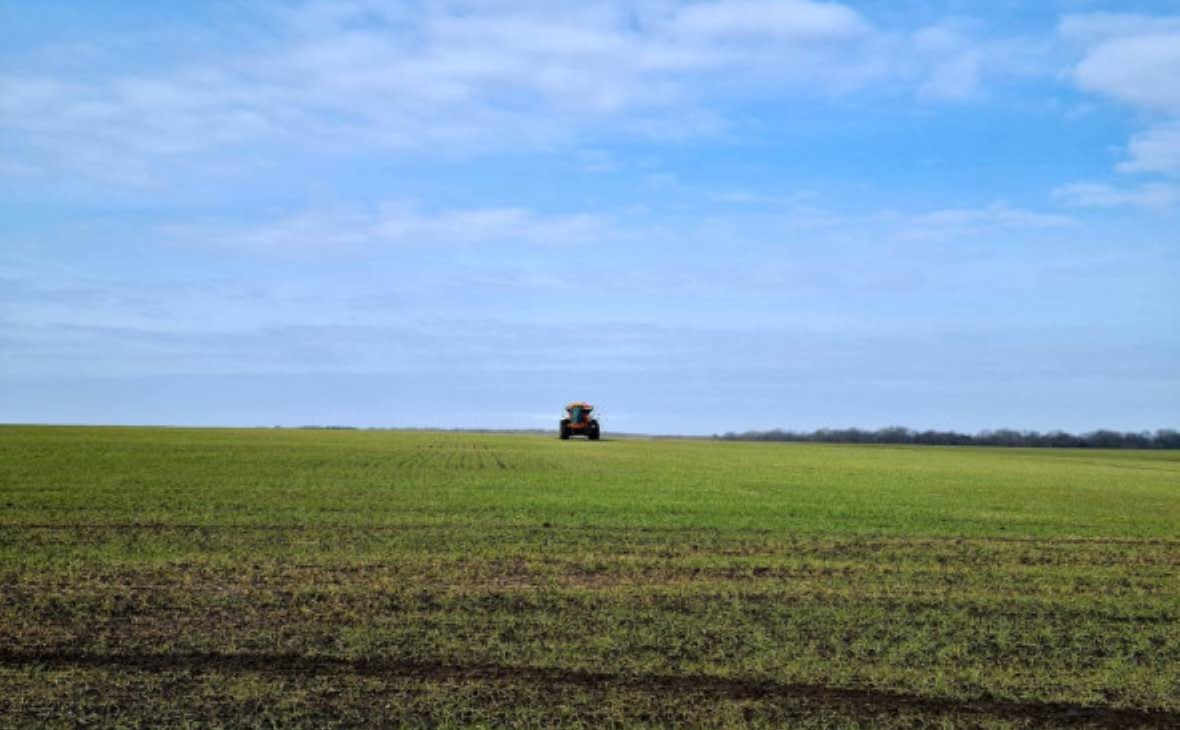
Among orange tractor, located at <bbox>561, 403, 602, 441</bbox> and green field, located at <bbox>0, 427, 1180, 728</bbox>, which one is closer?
green field, located at <bbox>0, 427, 1180, 728</bbox>

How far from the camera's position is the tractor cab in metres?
81.4

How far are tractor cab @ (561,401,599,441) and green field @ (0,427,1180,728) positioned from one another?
182 feet

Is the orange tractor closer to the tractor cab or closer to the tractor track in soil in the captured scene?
the tractor cab

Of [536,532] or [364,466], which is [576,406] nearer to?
[364,466]

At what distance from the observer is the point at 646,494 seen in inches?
1152

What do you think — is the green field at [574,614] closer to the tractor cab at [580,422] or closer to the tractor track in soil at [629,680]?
the tractor track in soil at [629,680]

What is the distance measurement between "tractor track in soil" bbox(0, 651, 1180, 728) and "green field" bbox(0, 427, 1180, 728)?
0.11ft

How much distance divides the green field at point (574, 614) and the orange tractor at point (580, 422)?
5540 cm

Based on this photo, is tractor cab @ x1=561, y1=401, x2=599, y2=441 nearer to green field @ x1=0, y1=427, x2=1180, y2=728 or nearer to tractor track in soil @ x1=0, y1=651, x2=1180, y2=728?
green field @ x1=0, y1=427, x2=1180, y2=728

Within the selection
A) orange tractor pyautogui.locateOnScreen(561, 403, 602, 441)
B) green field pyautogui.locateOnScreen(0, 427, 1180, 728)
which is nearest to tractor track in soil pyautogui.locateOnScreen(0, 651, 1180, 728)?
green field pyautogui.locateOnScreen(0, 427, 1180, 728)

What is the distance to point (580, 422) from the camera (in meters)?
82.1

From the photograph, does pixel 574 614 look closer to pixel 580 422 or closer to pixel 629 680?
pixel 629 680

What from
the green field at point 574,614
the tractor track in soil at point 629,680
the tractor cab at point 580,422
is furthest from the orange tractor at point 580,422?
the tractor track in soil at point 629,680

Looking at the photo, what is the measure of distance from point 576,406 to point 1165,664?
70.9 m
